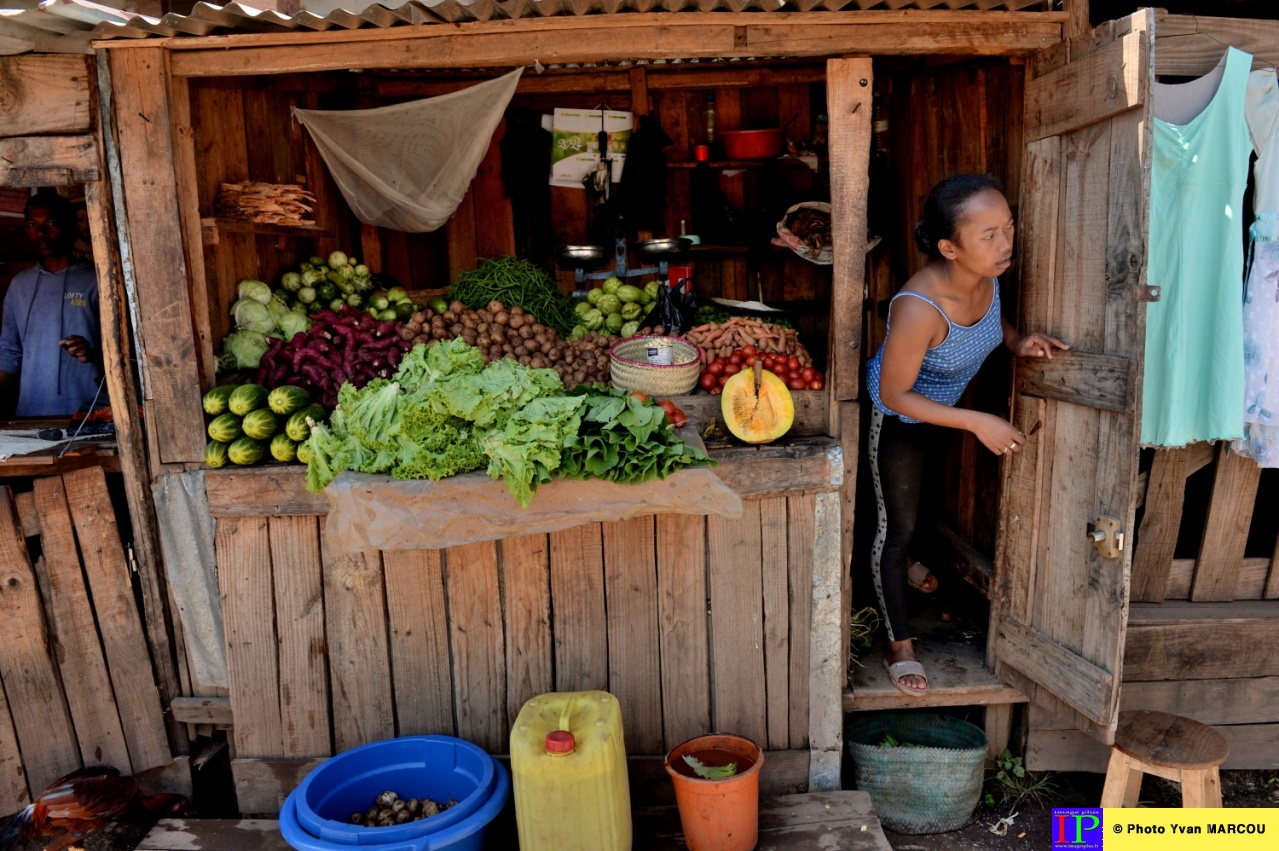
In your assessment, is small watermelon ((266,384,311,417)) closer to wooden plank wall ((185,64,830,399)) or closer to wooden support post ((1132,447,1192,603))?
wooden plank wall ((185,64,830,399))

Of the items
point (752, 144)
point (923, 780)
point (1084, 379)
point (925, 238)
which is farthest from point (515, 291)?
point (923, 780)

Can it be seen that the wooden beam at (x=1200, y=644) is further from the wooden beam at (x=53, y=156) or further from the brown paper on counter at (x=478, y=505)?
the wooden beam at (x=53, y=156)

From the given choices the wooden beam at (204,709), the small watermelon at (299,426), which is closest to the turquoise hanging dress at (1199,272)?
the small watermelon at (299,426)

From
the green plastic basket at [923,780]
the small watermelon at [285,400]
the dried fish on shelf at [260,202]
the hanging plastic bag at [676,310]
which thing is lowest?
the green plastic basket at [923,780]

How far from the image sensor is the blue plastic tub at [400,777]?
329 centimetres

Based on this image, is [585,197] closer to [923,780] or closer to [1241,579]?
[923,780]

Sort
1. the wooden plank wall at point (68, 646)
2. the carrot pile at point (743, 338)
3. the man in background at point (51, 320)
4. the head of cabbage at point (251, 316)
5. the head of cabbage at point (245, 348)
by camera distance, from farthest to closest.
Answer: the man in background at point (51, 320) → the carrot pile at point (743, 338) → the head of cabbage at point (251, 316) → the head of cabbage at point (245, 348) → the wooden plank wall at point (68, 646)

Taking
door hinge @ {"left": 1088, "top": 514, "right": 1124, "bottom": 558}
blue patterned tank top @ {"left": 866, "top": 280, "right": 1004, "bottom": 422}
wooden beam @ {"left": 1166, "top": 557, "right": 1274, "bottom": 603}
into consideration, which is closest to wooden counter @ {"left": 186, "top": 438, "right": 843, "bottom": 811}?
blue patterned tank top @ {"left": 866, "top": 280, "right": 1004, "bottom": 422}

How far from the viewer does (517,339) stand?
15.8 feet

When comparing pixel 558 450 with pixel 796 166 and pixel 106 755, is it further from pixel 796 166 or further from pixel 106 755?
pixel 796 166

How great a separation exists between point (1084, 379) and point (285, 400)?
136 inches

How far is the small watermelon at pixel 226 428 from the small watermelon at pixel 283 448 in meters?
0.17

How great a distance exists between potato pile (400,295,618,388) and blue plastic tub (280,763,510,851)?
2270 mm

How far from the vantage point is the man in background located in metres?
5.00
